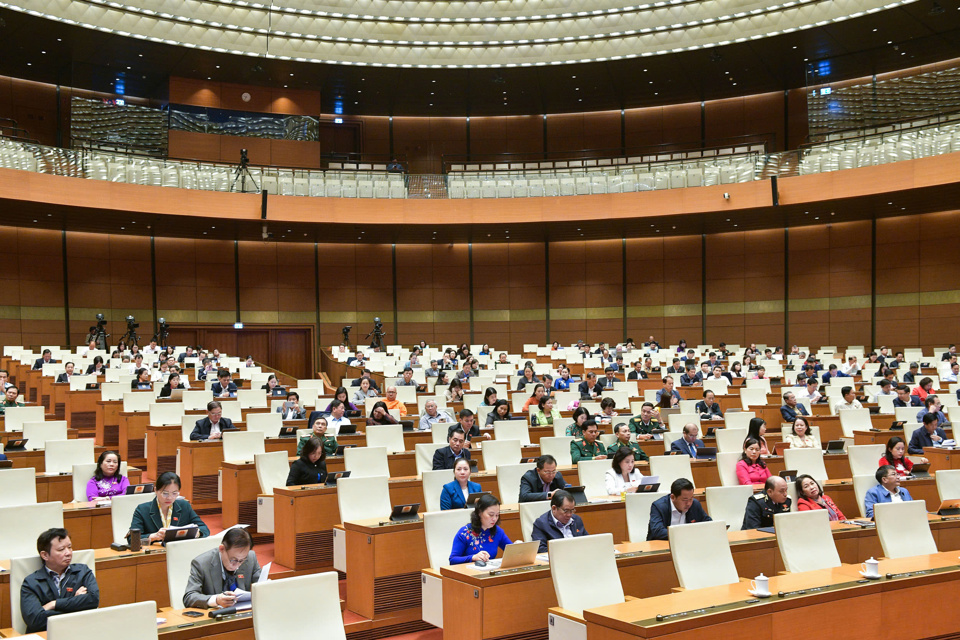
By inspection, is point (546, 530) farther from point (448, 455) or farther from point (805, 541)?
point (448, 455)

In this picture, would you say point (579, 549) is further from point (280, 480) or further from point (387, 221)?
point (387, 221)

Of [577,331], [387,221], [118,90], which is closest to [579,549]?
[387,221]

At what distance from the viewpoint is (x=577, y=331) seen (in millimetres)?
24844

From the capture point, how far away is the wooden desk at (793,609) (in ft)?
13.3

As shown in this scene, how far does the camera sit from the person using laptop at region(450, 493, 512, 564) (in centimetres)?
Result: 568

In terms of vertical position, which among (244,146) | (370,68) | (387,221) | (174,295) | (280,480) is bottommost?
(280,480)

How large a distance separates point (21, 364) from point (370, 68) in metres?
10.6

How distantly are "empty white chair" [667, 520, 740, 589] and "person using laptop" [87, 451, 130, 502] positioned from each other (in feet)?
15.0

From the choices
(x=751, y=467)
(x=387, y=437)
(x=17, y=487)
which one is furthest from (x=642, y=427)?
(x=17, y=487)

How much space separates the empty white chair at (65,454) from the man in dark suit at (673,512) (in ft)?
17.7

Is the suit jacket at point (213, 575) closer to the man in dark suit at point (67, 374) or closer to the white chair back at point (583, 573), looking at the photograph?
the white chair back at point (583, 573)

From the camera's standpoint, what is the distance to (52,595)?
4.60 metres

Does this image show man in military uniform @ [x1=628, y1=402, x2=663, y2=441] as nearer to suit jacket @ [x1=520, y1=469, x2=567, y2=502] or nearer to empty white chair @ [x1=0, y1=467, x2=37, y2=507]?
suit jacket @ [x1=520, y1=469, x2=567, y2=502]

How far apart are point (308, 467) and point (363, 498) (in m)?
0.97
